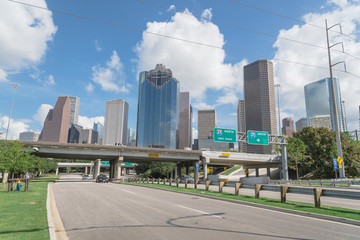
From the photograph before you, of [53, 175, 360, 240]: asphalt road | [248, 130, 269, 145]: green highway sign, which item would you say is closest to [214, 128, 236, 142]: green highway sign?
[248, 130, 269, 145]: green highway sign

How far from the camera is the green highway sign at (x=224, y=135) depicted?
41.0 m

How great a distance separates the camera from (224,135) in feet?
136

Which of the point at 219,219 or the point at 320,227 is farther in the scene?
the point at 219,219

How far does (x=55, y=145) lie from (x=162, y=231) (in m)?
50.6

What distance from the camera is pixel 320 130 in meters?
59.4

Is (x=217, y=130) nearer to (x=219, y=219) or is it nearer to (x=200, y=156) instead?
(x=200, y=156)

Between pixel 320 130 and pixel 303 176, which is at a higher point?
pixel 320 130

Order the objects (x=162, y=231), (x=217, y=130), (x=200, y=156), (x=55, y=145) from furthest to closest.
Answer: (x=200, y=156) → (x=55, y=145) → (x=217, y=130) → (x=162, y=231)

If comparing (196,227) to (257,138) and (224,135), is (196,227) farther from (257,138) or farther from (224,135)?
(257,138)

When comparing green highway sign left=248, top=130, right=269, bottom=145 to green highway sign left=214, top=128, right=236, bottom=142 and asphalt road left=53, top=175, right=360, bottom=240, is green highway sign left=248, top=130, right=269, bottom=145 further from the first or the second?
asphalt road left=53, top=175, right=360, bottom=240

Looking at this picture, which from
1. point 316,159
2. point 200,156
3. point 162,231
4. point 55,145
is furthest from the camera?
point 200,156

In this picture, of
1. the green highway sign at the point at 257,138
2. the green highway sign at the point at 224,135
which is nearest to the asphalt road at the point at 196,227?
the green highway sign at the point at 224,135

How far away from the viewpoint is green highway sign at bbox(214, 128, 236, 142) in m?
41.0

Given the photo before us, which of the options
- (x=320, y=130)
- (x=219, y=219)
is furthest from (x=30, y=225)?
(x=320, y=130)
